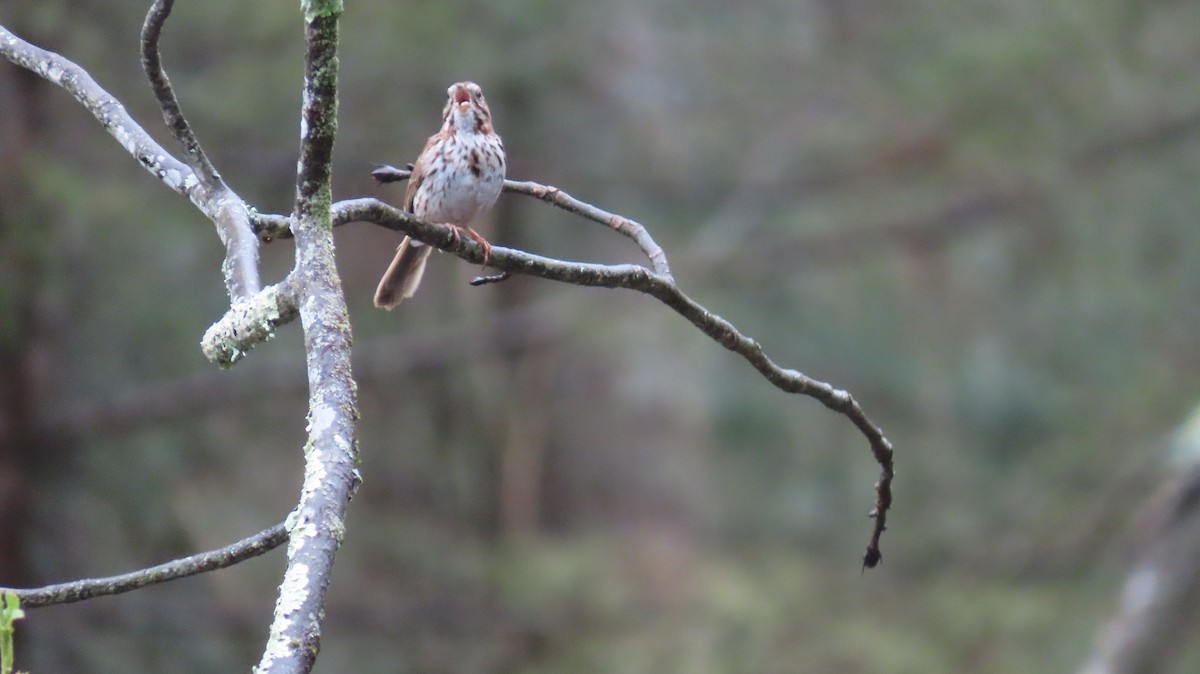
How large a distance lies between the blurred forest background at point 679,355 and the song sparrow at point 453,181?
3087mm

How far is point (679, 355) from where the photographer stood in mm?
9695

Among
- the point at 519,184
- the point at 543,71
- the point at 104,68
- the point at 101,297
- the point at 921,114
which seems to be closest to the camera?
the point at 519,184

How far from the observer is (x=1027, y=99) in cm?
852

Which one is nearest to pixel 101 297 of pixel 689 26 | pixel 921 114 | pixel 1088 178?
pixel 689 26

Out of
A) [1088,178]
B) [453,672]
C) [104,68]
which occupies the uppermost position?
[1088,178]

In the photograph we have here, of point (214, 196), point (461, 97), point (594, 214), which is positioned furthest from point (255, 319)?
point (461, 97)

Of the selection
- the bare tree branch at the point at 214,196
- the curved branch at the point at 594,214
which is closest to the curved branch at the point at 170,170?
the bare tree branch at the point at 214,196

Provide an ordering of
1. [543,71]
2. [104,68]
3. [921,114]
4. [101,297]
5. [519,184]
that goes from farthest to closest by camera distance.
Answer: [921,114] < [543,71] < [101,297] < [104,68] < [519,184]

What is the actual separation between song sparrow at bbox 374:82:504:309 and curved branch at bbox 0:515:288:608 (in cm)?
203

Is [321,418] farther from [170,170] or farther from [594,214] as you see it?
[594,214]

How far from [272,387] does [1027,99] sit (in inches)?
196

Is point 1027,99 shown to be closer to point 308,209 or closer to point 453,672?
point 453,672

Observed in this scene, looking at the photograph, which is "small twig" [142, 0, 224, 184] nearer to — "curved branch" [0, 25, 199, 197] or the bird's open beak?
"curved branch" [0, 25, 199, 197]

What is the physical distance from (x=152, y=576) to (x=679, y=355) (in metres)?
8.30
